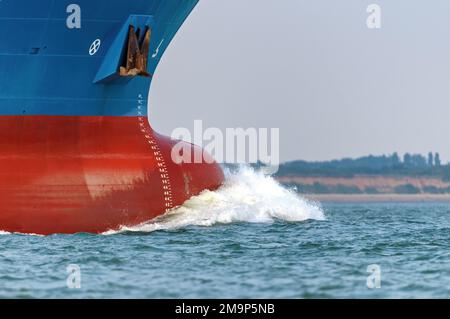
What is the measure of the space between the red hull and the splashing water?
1.24 feet

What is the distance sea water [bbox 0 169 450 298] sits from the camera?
17234mm

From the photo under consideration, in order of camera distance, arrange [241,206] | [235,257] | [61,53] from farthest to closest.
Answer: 1. [241,206]
2. [61,53]
3. [235,257]

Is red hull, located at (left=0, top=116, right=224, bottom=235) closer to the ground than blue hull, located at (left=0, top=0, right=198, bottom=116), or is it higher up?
closer to the ground

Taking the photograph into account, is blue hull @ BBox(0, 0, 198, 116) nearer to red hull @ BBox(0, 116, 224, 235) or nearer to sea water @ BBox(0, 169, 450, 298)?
red hull @ BBox(0, 116, 224, 235)

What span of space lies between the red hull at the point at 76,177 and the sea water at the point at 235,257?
0.46 meters

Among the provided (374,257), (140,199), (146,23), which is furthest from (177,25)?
(374,257)

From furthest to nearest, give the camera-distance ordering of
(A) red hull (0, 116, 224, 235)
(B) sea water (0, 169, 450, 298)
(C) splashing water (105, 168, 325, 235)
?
(C) splashing water (105, 168, 325, 235), (A) red hull (0, 116, 224, 235), (B) sea water (0, 169, 450, 298)

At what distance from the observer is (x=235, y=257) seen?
2064 centimetres

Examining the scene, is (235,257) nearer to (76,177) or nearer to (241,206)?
(76,177)

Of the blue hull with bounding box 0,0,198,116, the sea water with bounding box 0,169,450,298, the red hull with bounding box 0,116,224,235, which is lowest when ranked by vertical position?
the sea water with bounding box 0,169,450,298

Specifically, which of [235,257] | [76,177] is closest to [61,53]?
[76,177]

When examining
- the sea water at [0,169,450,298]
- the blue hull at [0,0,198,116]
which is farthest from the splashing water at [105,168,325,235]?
the blue hull at [0,0,198,116]

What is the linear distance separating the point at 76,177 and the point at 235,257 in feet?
18.3
